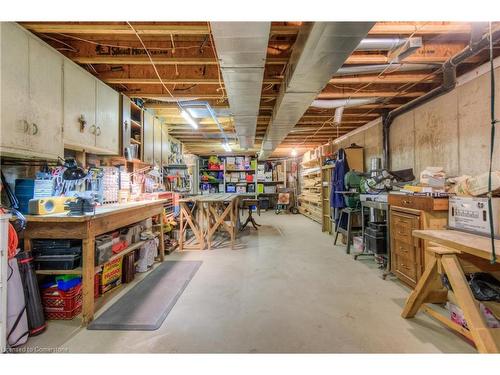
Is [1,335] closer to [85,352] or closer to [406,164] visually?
[85,352]

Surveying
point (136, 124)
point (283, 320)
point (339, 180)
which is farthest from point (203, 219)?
point (339, 180)

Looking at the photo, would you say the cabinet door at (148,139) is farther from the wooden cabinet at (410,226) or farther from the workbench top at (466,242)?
the workbench top at (466,242)

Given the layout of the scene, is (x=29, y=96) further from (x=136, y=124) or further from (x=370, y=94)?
(x=370, y=94)

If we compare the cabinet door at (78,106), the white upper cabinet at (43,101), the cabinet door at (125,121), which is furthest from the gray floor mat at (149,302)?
the cabinet door at (125,121)

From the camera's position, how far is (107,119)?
3.00 m

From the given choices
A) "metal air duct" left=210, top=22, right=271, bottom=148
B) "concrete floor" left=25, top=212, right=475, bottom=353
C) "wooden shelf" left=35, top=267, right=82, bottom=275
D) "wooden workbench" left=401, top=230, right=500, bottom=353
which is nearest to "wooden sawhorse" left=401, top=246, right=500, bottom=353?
"wooden workbench" left=401, top=230, right=500, bottom=353

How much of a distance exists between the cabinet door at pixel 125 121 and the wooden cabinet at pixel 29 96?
3.48 feet

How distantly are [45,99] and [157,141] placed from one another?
2.52m

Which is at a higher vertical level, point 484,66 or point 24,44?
point 484,66

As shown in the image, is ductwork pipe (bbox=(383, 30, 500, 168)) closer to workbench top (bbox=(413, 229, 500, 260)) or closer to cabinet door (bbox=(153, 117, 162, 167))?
Result: workbench top (bbox=(413, 229, 500, 260))

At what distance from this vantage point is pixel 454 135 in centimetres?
298

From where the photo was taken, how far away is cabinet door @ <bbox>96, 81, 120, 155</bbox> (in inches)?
112

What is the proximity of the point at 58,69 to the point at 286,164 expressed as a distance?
9.19 meters
